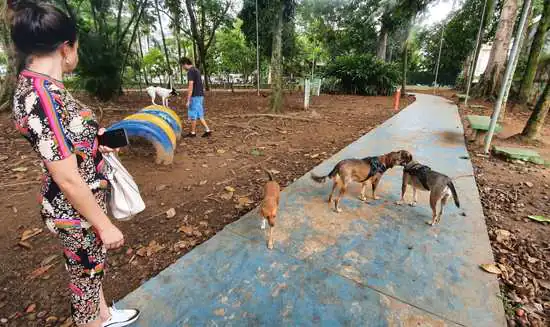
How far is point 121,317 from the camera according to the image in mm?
1758

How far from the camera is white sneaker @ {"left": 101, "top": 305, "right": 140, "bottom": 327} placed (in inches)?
67.5

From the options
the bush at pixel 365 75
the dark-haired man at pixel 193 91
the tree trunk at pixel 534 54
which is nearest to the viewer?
the dark-haired man at pixel 193 91

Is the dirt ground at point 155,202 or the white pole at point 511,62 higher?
the white pole at point 511,62

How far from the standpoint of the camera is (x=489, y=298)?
77.4 inches

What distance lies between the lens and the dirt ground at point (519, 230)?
80.0 inches

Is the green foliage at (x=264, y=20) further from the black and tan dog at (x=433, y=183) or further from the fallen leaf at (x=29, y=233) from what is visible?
the fallen leaf at (x=29, y=233)

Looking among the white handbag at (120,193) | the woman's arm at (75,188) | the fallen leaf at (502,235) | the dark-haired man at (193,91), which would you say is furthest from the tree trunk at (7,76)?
the fallen leaf at (502,235)

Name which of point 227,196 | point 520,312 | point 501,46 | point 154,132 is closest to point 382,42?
point 501,46

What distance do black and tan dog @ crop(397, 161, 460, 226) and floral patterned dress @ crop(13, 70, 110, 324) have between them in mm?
2809

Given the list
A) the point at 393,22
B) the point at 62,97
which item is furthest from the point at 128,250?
the point at 393,22

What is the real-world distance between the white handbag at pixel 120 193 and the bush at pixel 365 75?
1893 cm

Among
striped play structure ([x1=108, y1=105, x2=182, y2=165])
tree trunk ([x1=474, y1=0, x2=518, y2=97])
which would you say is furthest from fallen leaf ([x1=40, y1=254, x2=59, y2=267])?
tree trunk ([x1=474, y1=0, x2=518, y2=97])

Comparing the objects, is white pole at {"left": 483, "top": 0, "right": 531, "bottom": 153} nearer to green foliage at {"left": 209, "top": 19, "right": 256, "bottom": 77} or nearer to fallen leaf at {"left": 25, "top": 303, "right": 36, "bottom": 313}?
fallen leaf at {"left": 25, "top": 303, "right": 36, "bottom": 313}

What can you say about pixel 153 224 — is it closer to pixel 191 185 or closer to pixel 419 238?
pixel 191 185
